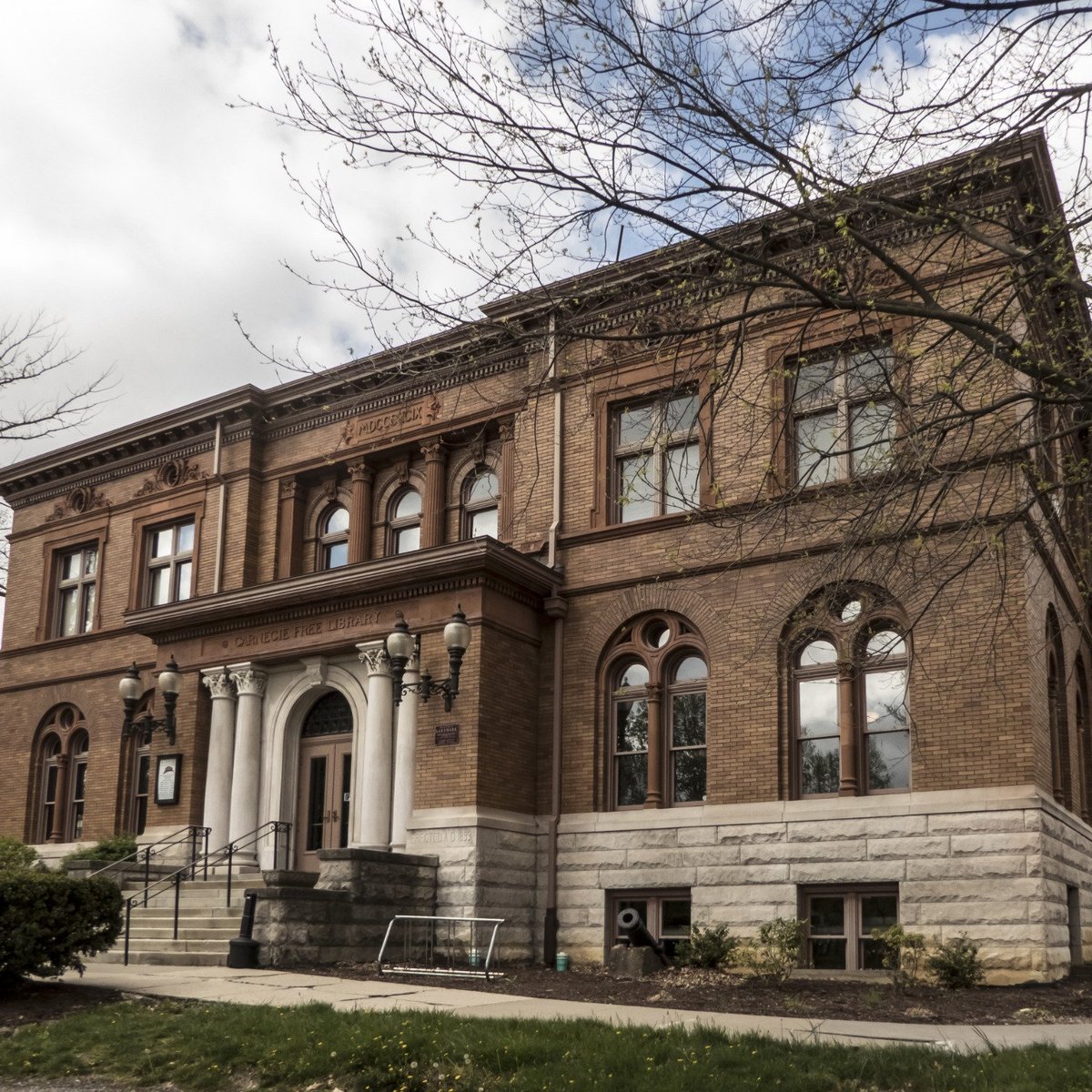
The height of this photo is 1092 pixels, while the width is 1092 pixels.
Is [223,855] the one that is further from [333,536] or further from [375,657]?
[333,536]

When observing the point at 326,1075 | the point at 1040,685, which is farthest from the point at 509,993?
the point at 1040,685

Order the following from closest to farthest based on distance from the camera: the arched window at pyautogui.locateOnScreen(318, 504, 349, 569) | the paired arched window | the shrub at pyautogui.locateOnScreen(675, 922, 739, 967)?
the shrub at pyautogui.locateOnScreen(675, 922, 739, 967) → the arched window at pyautogui.locateOnScreen(318, 504, 349, 569) → the paired arched window

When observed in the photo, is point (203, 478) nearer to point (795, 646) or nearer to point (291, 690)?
point (291, 690)

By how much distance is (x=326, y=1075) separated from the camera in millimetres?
9594

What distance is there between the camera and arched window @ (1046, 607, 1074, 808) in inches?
759

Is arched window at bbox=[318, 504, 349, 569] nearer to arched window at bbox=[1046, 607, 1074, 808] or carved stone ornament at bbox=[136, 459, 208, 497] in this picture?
carved stone ornament at bbox=[136, 459, 208, 497]

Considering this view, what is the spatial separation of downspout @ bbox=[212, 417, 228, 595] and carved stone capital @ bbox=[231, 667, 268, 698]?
3644 millimetres

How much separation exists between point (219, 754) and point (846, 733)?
10561 millimetres

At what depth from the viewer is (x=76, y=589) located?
29938 millimetres

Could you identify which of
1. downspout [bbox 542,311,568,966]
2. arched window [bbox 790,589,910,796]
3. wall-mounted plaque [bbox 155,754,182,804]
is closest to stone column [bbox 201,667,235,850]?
wall-mounted plaque [bbox 155,754,182,804]

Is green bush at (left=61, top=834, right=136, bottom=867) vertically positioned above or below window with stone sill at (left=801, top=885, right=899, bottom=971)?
above

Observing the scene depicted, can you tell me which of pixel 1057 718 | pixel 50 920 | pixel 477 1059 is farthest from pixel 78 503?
pixel 477 1059

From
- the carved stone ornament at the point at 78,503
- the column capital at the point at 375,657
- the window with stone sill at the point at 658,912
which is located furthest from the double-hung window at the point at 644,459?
the carved stone ornament at the point at 78,503

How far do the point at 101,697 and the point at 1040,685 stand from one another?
1853 centimetres
